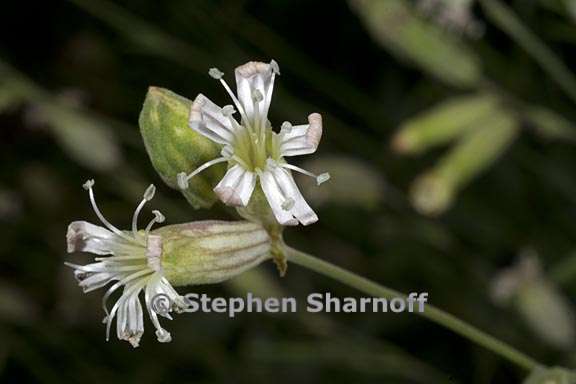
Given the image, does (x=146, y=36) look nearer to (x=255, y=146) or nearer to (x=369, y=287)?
(x=255, y=146)

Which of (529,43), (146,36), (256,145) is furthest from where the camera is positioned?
(146,36)

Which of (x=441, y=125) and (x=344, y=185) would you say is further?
(x=344, y=185)

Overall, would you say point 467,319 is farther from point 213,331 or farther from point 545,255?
point 213,331

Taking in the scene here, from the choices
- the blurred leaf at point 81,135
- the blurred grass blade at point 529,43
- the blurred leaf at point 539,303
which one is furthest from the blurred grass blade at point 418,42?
the blurred leaf at point 81,135

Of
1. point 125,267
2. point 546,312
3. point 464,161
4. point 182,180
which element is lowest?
point 125,267

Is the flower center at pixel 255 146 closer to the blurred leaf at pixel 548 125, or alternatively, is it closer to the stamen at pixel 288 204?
the stamen at pixel 288 204

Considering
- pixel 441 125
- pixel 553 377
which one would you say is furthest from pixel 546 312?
pixel 553 377

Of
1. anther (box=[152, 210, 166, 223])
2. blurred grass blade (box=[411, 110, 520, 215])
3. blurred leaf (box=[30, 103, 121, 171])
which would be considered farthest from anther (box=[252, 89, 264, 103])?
blurred leaf (box=[30, 103, 121, 171])
